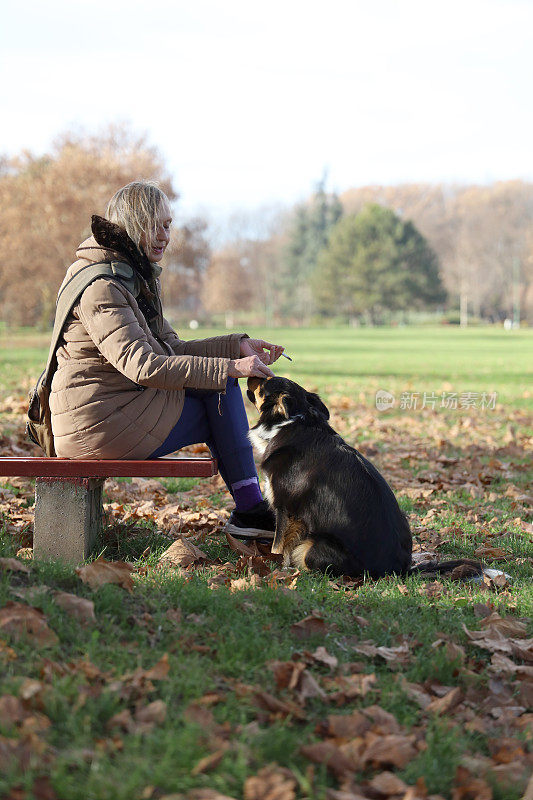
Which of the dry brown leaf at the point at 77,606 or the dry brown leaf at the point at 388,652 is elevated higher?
the dry brown leaf at the point at 77,606

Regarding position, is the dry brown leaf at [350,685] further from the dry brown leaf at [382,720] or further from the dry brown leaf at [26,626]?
the dry brown leaf at [26,626]

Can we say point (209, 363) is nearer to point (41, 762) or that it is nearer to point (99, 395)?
point (99, 395)

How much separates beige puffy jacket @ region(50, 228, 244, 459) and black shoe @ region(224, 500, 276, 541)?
86 centimetres

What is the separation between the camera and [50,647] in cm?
306

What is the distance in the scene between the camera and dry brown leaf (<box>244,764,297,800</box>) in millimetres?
2371

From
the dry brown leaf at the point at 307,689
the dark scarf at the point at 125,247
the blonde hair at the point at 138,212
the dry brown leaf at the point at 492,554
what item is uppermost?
the blonde hair at the point at 138,212

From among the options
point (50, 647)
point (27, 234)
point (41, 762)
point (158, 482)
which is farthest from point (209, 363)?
point (27, 234)

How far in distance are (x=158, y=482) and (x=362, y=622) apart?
3742 millimetres

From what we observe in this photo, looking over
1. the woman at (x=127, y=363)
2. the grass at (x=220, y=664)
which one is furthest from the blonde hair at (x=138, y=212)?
the grass at (x=220, y=664)

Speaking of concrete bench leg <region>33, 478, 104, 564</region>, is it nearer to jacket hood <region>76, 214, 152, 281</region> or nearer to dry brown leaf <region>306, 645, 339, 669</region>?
jacket hood <region>76, 214, 152, 281</region>

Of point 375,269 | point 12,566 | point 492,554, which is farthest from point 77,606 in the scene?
point 375,269

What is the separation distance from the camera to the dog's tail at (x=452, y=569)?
4.59 metres

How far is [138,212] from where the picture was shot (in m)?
4.54

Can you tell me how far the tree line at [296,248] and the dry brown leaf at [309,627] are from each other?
25.3 meters
